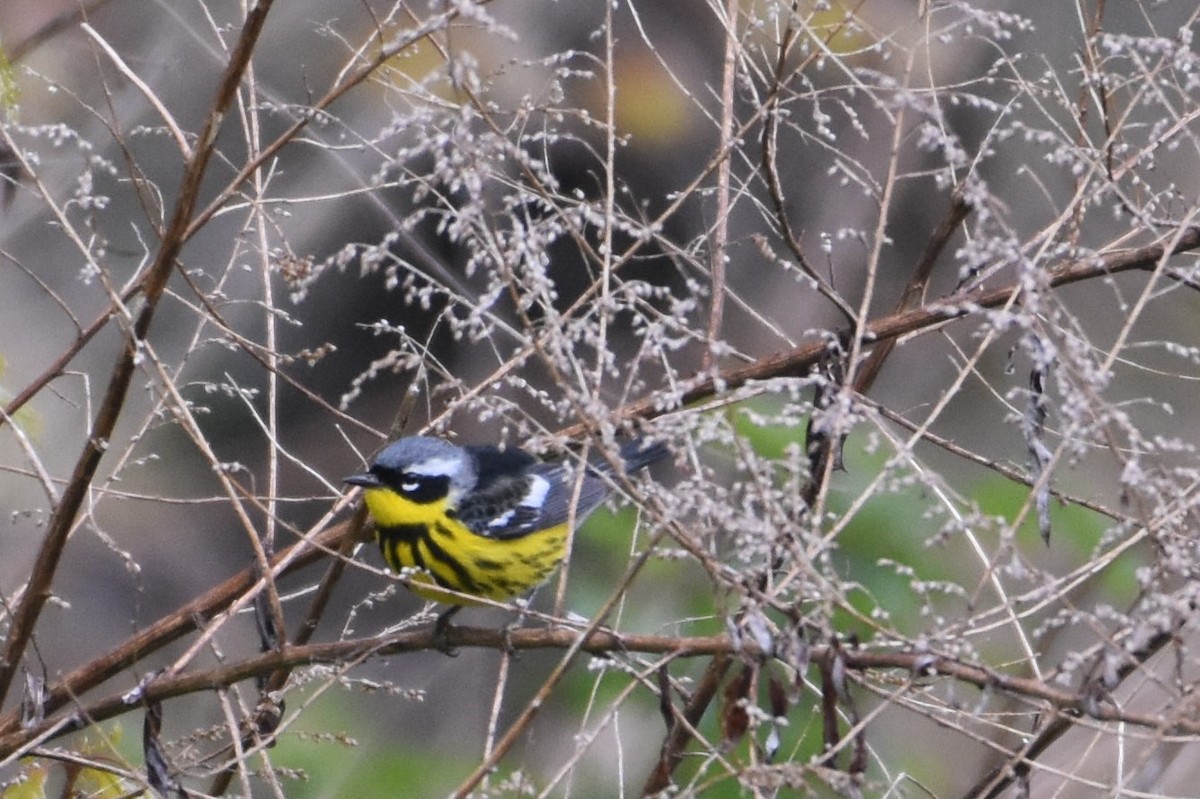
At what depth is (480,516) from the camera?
3.24m

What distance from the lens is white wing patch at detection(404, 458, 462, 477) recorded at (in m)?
2.91

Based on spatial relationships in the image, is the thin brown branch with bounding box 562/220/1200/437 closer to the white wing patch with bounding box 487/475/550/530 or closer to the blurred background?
the blurred background

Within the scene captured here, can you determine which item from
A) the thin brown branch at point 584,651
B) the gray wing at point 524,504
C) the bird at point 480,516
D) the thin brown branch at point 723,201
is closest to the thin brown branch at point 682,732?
the thin brown branch at point 584,651

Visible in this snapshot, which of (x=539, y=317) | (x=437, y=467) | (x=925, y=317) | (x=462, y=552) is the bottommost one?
(x=462, y=552)

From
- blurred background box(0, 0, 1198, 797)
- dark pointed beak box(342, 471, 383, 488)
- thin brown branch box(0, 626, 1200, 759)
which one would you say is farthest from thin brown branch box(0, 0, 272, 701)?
dark pointed beak box(342, 471, 383, 488)

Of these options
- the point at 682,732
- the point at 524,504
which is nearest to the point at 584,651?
the point at 682,732

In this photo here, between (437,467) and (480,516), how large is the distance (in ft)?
0.83

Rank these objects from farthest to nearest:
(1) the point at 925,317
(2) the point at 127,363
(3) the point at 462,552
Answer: (3) the point at 462,552 < (1) the point at 925,317 < (2) the point at 127,363

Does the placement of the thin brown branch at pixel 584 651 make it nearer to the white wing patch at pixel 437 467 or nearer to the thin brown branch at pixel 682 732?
the thin brown branch at pixel 682 732

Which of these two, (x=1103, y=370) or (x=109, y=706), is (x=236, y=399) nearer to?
(x=109, y=706)

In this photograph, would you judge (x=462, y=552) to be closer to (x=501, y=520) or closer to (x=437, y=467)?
(x=501, y=520)

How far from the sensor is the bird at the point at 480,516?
3012mm

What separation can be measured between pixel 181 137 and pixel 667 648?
1.00 meters

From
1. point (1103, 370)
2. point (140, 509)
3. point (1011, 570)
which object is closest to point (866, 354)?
point (1103, 370)
